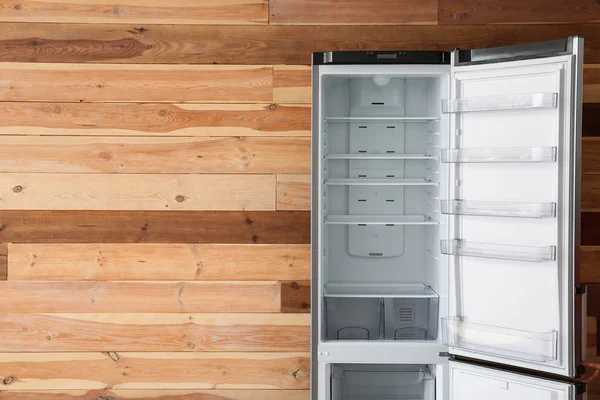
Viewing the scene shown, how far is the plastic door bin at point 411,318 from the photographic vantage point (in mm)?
2723

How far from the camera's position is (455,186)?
257 cm

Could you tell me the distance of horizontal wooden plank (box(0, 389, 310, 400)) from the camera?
3049 mm

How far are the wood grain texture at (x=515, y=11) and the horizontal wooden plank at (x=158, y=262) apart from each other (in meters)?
1.33

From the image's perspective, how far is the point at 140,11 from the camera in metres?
3.02

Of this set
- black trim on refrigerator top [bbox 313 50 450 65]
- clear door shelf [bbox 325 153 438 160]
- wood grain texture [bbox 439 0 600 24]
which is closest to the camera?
black trim on refrigerator top [bbox 313 50 450 65]

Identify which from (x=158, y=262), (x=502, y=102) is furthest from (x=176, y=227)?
(x=502, y=102)

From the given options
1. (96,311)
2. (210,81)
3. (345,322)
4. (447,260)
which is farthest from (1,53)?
(447,260)

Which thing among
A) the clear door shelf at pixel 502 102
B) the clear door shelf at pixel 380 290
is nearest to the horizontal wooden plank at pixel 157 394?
the clear door shelf at pixel 380 290

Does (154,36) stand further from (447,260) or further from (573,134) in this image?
(573,134)

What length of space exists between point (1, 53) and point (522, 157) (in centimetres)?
242

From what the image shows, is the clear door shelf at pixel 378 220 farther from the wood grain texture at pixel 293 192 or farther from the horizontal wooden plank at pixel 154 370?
the horizontal wooden plank at pixel 154 370

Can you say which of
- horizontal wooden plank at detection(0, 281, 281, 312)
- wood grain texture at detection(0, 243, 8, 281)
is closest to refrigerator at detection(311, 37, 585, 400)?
horizontal wooden plank at detection(0, 281, 281, 312)

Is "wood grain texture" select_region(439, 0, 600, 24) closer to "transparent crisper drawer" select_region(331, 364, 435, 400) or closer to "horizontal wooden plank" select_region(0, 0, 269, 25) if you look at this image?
"horizontal wooden plank" select_region(0, 0, 269, 25)

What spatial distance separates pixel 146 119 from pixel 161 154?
7.2 inches
